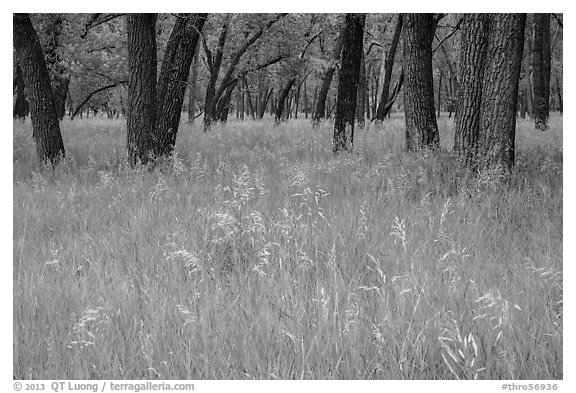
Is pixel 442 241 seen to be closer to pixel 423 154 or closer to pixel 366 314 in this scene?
pixel 366 314

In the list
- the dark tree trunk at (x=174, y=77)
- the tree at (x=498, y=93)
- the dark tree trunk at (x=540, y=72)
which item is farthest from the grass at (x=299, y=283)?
the dark tree trunk at (x=540, y=72)

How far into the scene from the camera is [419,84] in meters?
9.41

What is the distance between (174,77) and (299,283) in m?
7.70

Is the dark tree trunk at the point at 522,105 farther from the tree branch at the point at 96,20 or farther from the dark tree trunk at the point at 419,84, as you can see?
the dark tree trunk at the point at 419,84

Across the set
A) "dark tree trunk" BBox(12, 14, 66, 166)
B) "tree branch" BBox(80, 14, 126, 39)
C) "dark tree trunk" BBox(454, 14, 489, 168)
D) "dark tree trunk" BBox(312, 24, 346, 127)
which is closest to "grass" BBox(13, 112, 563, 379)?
"dark tree trunk" BBox(454, 14, 489, 168)

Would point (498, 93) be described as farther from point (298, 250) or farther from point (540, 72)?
point (540, 72)

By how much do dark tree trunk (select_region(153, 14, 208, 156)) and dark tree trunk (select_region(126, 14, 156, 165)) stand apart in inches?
23.3

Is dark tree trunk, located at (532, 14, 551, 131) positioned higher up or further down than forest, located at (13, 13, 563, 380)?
higher up

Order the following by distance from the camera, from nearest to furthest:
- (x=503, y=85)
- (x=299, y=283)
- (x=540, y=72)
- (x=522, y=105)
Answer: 1. (x=299, y=283)
2. (x=503, y=85)
3. (x=540, y=72)
4. (x=522, y=105)

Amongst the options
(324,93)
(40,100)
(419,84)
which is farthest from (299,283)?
(324,93)

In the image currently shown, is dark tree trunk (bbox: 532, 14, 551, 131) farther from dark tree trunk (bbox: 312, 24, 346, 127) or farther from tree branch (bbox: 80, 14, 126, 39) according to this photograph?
tree branch (bbox: 80, 14, 126, 39)

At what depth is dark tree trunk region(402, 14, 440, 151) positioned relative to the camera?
9.28m

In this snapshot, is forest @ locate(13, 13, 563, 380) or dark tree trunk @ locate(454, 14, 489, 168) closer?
forest @ locate(13, 13, 563, 380)
